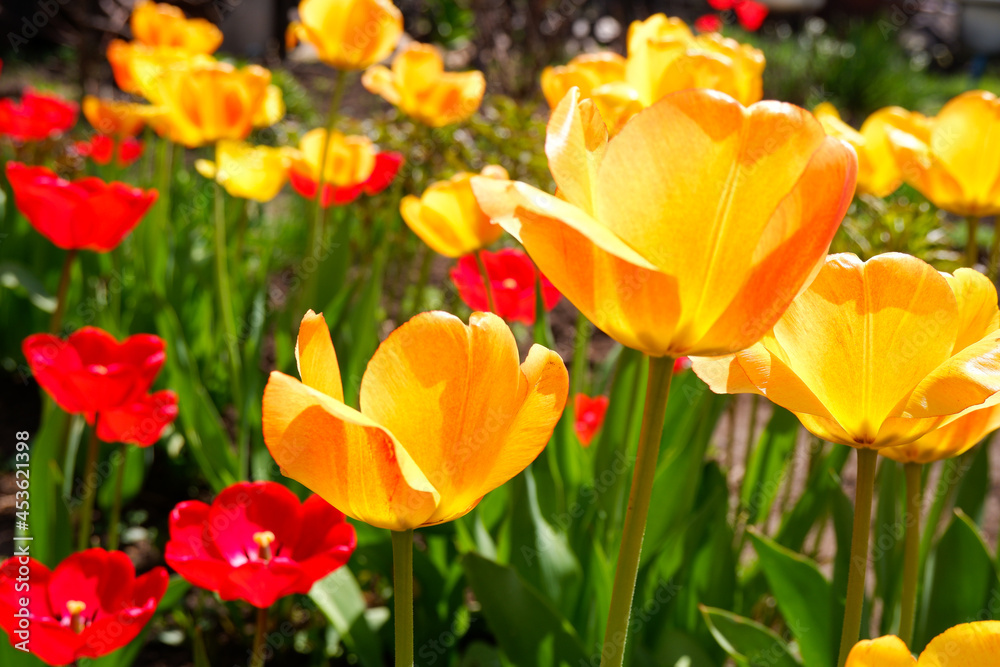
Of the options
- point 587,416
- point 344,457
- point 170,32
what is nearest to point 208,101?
point 587,416

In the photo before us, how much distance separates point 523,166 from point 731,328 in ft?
8.34

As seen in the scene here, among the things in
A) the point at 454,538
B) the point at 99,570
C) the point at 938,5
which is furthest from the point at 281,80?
the point at 938,5

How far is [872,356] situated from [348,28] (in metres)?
1.43

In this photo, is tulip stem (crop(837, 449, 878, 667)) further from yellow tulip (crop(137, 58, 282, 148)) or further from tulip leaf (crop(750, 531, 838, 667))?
yellow tulip (crop(137, 58, 282, 148))

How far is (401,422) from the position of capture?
1.83ft

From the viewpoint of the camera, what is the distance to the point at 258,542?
0.88m

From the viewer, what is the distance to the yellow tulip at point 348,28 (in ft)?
5.79

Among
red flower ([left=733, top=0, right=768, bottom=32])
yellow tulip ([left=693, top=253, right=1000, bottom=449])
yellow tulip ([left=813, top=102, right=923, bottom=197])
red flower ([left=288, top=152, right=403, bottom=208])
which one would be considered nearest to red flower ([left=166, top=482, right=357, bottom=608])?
yellow tulip ([left=693, top=253, right=1000, bottom=449])

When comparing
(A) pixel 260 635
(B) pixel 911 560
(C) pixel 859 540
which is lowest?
(A) pixel 260 635

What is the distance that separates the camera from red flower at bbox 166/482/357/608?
809 millimetres

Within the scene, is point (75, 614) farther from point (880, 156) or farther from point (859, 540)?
point (880, 156)

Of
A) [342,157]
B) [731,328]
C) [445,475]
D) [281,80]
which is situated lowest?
[281,80]

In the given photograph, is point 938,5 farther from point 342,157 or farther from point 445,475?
point 445,475

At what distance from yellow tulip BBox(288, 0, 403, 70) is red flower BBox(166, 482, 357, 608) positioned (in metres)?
1.10
